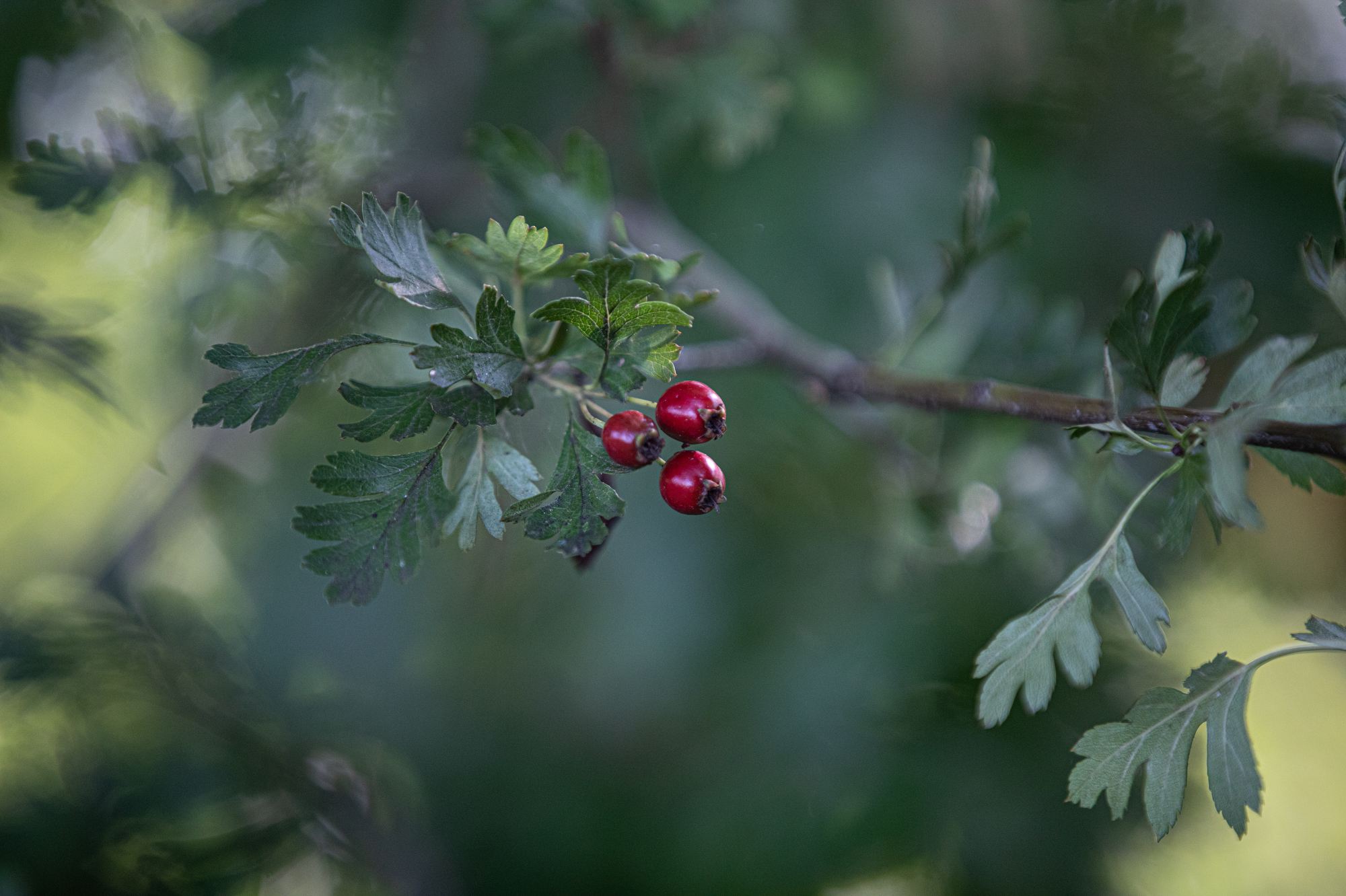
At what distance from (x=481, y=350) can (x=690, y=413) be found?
0.10 meters

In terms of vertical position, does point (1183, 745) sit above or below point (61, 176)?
below

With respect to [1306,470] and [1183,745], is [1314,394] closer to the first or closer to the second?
[1306,470]

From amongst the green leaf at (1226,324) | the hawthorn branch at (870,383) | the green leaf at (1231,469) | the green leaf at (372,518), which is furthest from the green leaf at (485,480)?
the green leaf at (1226,324)

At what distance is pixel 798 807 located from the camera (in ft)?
3.72

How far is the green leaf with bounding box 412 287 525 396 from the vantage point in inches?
13.0

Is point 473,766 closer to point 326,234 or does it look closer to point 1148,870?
point 326,234

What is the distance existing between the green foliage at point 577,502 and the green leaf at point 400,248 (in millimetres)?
96

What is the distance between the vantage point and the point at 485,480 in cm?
37

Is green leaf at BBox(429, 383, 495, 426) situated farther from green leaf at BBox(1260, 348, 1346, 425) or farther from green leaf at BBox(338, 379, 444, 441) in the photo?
green leaf at BBox(1260, 348, 1346, 425)

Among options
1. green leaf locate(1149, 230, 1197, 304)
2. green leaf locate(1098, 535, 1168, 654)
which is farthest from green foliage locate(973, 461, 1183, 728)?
green leaf locate(1149, 230, 1197, 304)

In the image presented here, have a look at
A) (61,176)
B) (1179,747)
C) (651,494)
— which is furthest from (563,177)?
(651,494)

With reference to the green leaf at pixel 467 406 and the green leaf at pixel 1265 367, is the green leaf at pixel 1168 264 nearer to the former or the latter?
the green leaf at pixel 1265 367

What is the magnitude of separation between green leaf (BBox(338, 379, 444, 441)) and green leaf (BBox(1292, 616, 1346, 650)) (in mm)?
444

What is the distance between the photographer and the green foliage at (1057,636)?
382 mm
